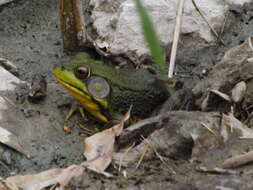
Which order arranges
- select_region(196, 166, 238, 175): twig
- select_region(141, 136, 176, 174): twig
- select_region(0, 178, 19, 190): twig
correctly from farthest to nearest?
1. select_region(0, 178, 19, 190): twig
2. select_region(141, 136, 176, 174): twig
3. select_region(196, 166, 238, 175): twig

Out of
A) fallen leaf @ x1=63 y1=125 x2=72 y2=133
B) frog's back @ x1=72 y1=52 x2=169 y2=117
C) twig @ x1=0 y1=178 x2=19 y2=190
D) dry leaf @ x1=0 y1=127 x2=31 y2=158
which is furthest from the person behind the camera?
frog's back @ x1=72 y1=52 x2=169 y2=117

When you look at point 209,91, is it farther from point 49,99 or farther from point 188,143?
point 49,99

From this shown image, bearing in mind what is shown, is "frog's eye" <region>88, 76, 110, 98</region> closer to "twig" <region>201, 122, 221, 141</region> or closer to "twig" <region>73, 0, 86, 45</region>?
"twig" <region>73, 0, 86, 45</region>

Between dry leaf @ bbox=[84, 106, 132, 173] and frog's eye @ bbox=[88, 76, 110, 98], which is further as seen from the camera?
frog's eye @ bbox=[88, 76, 110, 98]

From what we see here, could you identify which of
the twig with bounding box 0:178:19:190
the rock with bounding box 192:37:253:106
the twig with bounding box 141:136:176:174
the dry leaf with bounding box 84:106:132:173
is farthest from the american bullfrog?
the twig with bounding box 0:178:19:190

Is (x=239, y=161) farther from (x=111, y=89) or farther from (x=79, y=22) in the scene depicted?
(x=79, y=22)

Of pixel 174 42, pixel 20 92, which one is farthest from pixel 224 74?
pixel 20 92

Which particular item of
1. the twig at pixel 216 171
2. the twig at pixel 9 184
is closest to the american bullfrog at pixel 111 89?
the twig at pixel 9 184

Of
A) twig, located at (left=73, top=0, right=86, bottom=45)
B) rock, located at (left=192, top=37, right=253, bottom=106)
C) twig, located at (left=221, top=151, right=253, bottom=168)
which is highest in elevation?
twig, located at (left=73, top=0, right=86, bottom=45)
